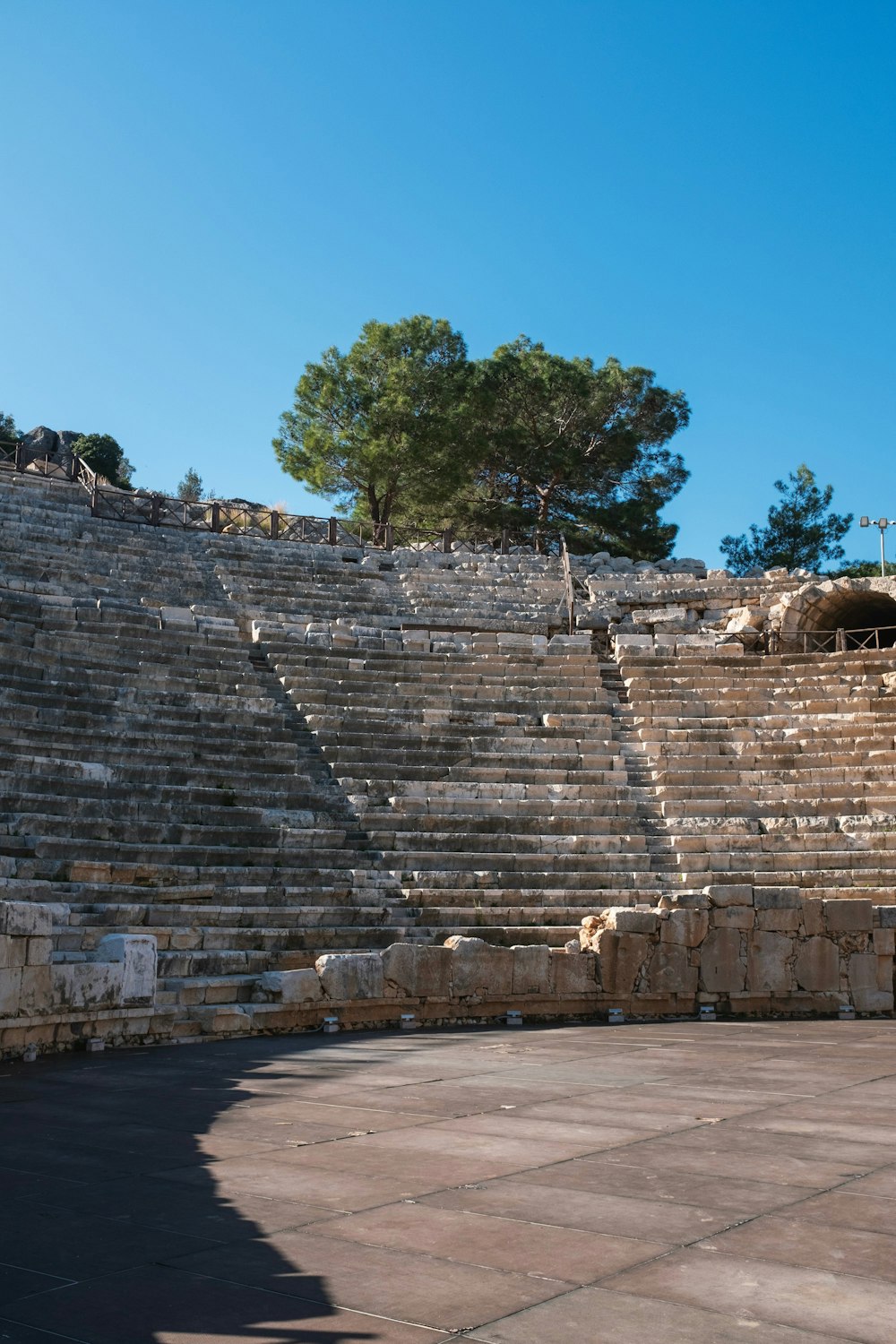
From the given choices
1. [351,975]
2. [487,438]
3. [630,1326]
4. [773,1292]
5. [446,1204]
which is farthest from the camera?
[487,438]

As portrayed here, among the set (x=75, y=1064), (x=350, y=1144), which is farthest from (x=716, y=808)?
(x=350, y=1144)

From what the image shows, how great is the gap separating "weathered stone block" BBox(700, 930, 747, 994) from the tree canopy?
20042mm

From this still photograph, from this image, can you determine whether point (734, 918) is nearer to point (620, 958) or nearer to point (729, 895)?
point (729, 895)

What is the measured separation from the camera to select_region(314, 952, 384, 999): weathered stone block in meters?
9.21

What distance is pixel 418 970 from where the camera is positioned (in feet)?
31.9

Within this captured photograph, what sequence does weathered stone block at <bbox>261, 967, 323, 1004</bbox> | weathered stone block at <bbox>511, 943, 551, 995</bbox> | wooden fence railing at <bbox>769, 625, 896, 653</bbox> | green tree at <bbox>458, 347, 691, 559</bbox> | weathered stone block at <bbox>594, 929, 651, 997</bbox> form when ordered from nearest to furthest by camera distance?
1. weathered stone block at <bbox>261, 967, 323, 1004</bbox>
2. weathered stone block at <bbox>511, 943, 551, 995</bbox>
3. weathered stone block at <bbox>594, 929, 651, 997</bbox>
4. wooden fence railing at <bbox>769, 625, 896, 653</bbox>
5. green tree at <bbox>458, 347, 691, 559</bbox>

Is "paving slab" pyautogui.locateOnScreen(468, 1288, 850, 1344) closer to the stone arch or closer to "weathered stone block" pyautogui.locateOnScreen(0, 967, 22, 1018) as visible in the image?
"weathered stone block" pyautogui.locateOnScreen(0, 967, 22, 1018)

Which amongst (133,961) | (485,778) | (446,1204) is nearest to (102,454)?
(485,778)

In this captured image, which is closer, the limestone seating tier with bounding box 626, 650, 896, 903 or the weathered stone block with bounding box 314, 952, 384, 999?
the weathered stone block with bounding box 314, 952, 384, 999

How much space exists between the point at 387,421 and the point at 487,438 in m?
3.15

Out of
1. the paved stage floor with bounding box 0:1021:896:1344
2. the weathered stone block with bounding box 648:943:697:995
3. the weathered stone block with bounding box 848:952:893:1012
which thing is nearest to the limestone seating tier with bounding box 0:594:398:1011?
the paved stage floor with bounding box 0:1021:896:1344

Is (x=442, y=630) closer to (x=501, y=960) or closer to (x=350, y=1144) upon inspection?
(x=501, y=960)

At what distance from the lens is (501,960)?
1008 centimetres

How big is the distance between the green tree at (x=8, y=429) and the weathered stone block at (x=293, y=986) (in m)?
33.5
